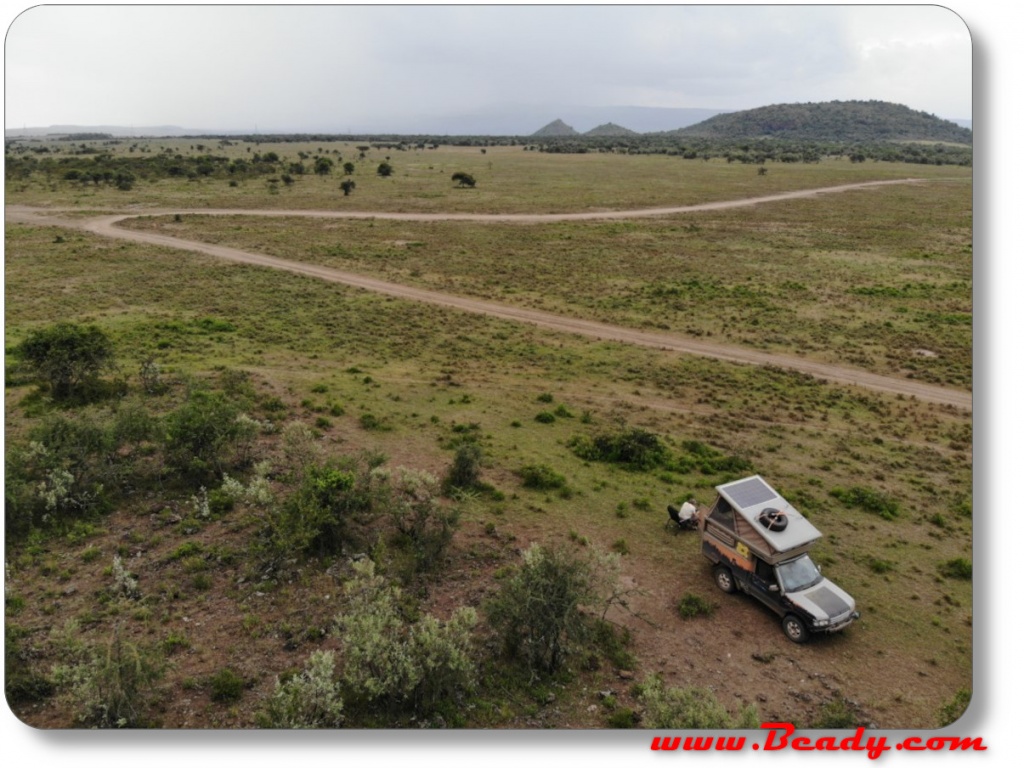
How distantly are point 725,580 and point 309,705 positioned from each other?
971 cm

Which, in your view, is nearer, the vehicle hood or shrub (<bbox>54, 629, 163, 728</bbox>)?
shrub (<bbox>54, 629, 163, 728</bbox>)

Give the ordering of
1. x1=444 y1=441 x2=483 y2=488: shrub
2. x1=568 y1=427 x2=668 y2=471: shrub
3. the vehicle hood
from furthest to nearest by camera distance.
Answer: x1=568 y1=427 x2=668 y2=471: shrub < x1=444 y1=441 x2=483 y2=488: shrub < the vehicle hood

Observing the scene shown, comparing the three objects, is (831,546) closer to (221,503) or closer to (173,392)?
(221,503)

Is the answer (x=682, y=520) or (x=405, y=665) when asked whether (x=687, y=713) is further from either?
(x=682, y=520)

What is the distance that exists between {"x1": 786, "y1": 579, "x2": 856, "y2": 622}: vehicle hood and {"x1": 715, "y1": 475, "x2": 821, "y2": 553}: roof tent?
104cm

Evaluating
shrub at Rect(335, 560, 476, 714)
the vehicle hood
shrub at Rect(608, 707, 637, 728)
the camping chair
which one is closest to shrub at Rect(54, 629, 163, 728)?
shrub at Rect(335, 560, 476, 714)

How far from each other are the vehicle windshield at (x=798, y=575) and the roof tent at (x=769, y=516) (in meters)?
0.55

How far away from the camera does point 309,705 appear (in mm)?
10180

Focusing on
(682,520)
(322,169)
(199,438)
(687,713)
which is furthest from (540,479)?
(322,169)

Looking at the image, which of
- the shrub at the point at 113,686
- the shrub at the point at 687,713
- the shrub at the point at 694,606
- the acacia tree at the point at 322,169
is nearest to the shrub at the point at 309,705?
the shrub at the point at 113,686

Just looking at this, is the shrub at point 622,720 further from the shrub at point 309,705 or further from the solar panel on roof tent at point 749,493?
the solar panel on roof tent at point 749,493

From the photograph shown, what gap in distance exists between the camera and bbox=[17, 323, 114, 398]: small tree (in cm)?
2294

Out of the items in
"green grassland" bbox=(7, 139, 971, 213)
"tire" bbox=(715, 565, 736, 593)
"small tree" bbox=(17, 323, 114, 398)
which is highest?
"green grassland" bbox=(7, 139, 971, 213)

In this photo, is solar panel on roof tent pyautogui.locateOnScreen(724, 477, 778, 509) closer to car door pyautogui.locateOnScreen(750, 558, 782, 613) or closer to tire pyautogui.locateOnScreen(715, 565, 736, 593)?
car door pyautogui.locateOnScreen(750, 558, 782, 613)
